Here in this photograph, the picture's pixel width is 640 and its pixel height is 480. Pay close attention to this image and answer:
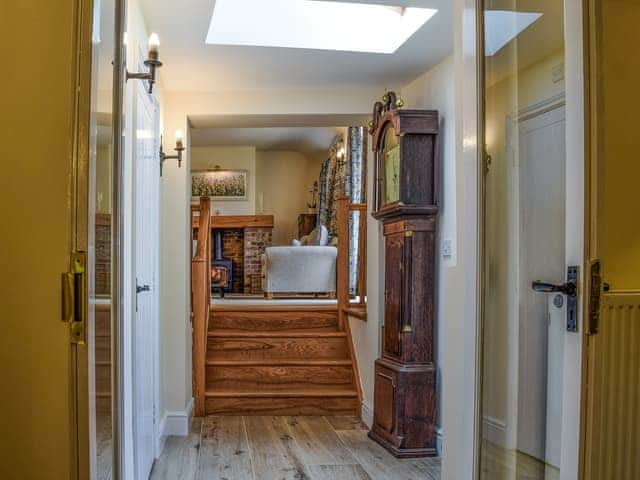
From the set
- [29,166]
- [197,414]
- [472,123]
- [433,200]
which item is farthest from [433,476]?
[29,166]

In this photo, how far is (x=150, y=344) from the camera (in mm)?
3090

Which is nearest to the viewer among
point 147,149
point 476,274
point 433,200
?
point 476,274

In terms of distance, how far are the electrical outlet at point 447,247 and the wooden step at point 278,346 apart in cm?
194

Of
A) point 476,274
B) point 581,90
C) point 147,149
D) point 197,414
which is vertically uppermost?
point 147,149

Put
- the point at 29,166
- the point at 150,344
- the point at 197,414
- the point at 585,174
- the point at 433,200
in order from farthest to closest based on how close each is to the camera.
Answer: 1. the point at 197,414
2. the point at 433,200
3. the point at 150,344
4. the point at 585,174
5. the point at 29,166

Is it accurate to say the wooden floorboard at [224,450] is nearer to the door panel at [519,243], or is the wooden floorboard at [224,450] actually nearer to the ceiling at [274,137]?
the door panel at [519,243]

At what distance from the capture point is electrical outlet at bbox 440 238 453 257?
10.9 ft

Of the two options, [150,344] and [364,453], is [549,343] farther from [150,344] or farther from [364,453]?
[364,453]

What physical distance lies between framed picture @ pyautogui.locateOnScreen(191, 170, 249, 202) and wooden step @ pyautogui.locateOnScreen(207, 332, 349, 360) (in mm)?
5355

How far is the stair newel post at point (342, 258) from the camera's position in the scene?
5.13m

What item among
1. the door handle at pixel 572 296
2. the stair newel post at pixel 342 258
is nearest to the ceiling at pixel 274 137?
the stair newel post at pixel 342 258

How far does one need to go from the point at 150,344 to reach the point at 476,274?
2.15 metres

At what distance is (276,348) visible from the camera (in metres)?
5.11

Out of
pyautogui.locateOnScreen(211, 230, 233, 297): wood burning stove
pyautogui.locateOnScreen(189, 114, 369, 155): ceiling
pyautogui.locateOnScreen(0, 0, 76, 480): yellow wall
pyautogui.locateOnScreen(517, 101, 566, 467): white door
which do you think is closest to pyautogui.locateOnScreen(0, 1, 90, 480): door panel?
pyautogui.locateOnScreen(0, 0, 76, 480): yellow wall
